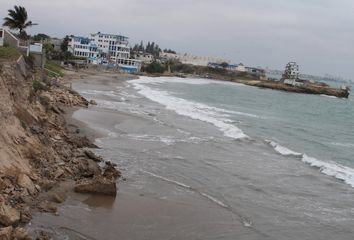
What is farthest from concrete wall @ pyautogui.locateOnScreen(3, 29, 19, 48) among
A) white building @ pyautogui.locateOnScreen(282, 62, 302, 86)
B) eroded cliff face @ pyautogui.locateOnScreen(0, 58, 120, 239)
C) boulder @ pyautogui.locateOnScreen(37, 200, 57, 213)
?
white building @ pyautogui.locateOnScreen(282, 62, 302, 86)

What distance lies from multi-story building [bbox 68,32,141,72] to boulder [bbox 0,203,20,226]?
336 feet

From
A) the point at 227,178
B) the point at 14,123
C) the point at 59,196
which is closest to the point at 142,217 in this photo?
the point at 59,196

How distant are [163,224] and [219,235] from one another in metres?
1.47

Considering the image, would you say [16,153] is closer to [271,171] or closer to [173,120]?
[271,171]

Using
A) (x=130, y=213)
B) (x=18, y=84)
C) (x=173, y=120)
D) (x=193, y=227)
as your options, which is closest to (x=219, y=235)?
(x=193, y=227)

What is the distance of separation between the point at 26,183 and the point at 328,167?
16.3 metres

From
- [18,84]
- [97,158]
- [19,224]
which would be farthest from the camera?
[18,84]

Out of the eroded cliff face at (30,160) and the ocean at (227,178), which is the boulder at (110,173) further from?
the ocean at (227,178)

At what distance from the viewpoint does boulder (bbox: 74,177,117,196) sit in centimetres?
1397

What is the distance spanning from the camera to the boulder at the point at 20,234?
9.53 metres

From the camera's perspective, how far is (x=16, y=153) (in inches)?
542

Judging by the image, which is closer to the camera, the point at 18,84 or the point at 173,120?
the point at 18,84

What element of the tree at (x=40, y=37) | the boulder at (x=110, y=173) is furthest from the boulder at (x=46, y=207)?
the tree at (x=40, y=37)

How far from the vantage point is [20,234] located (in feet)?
31.5
